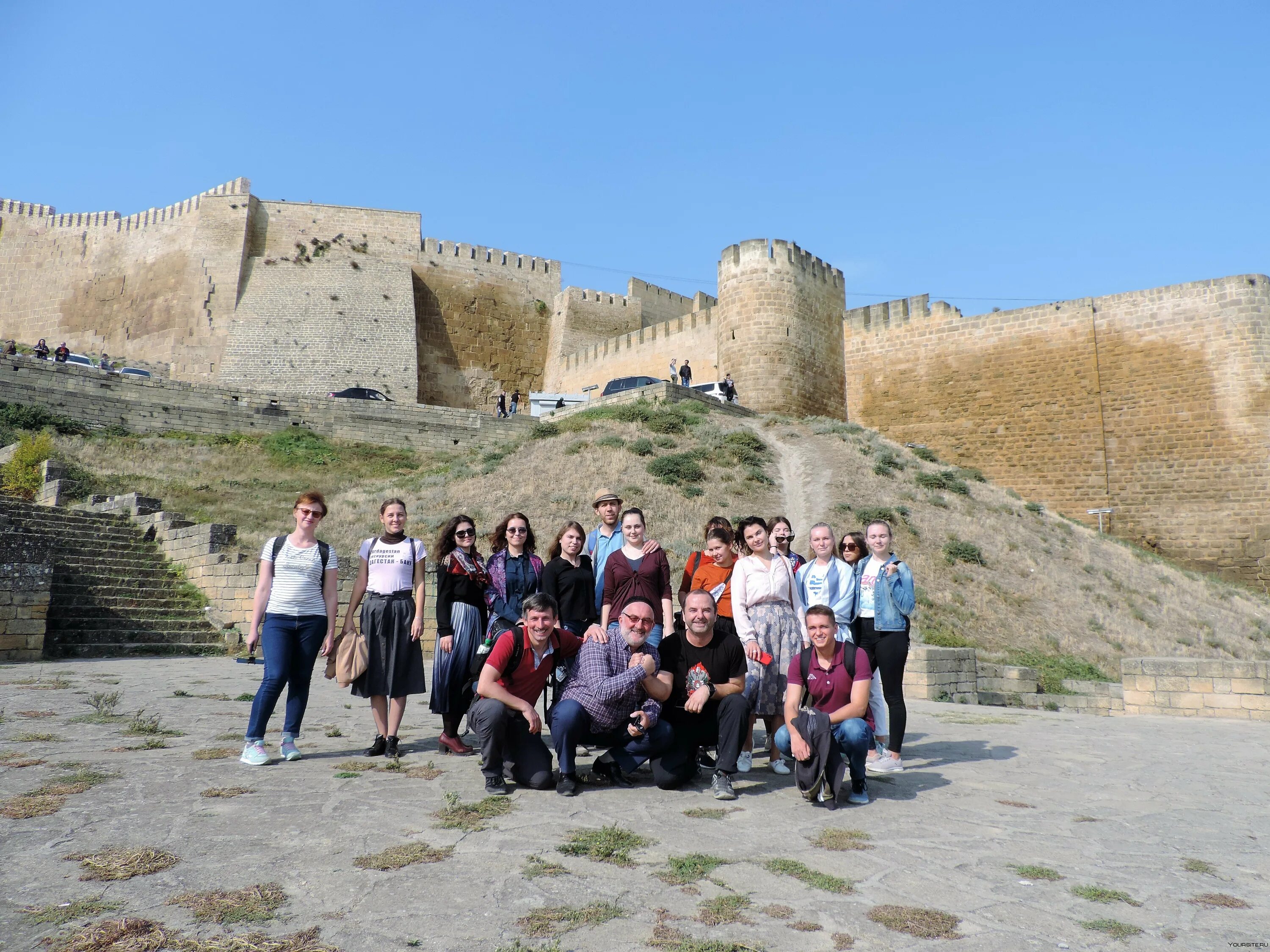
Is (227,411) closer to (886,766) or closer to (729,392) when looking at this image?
(729,392)

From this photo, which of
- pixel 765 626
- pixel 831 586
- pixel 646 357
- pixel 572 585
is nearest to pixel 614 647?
pixel 572 585

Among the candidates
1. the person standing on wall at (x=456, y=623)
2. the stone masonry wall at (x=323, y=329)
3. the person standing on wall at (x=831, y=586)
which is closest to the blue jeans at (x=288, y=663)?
the person standing on wall at (x=456, y=623)

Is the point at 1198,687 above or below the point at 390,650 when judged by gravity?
below

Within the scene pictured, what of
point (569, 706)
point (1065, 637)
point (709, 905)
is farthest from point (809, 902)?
point (1065, 637)

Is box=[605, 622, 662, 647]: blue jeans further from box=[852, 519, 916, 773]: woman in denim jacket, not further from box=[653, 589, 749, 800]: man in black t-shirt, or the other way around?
box=[852, 519, 916, 773]: woman in denim jacket

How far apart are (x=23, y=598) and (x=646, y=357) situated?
26745mm

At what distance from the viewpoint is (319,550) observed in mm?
5422

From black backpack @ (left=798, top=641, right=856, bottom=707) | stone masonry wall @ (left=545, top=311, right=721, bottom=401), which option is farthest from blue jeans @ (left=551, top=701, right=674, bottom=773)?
stone masonry wall @ (left=545, top=311, right=721, bottom=401)

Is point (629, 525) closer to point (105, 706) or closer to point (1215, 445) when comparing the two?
point (105, 706)

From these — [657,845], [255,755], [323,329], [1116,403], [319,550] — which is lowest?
[657,845]

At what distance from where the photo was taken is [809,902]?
303cm

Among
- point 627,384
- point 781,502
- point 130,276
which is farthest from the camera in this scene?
point 130,276

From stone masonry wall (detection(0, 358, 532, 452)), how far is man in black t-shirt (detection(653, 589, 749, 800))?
20.1 metres

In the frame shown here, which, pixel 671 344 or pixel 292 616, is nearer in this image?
pixel 292 616
